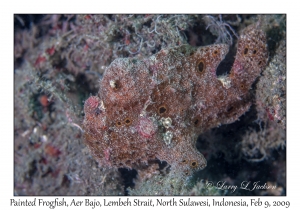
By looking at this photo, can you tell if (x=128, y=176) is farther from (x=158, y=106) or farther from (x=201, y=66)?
(x=201, y=66)

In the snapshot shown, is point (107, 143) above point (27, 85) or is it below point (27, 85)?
below

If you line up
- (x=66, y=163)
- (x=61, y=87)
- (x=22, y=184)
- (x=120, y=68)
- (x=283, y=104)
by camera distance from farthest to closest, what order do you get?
1. (x=22, y=184)
2. (x=66, y=163)
3. (x=61, y=87)
4. (x=283, y=104)
5. (x=120, y=68)

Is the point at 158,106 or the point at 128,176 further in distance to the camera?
the point at 128,176

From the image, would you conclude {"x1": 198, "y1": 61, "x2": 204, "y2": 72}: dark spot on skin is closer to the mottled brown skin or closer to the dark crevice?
the mottled brown skin

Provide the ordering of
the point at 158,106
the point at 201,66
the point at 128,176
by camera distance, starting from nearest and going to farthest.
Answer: the point at 158,106 < the point at 201,66 < the point at 128,176

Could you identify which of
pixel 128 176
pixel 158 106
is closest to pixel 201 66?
pixel 158 106

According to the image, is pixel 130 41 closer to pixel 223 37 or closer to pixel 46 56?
pixel 223 37

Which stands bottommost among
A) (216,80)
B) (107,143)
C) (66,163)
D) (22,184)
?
(22,184)
